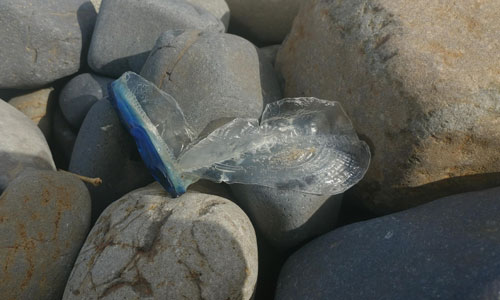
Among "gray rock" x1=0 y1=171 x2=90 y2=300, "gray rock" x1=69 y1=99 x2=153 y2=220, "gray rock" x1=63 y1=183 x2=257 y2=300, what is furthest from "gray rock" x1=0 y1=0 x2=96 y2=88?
"gray rock" x1=63 y1=183 x2=257 y2=300

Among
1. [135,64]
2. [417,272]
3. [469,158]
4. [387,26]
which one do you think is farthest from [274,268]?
[135,64]

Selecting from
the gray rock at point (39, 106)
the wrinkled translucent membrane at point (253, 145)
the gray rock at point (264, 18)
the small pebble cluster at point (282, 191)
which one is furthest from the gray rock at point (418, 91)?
the gray rock at point (39, 106)

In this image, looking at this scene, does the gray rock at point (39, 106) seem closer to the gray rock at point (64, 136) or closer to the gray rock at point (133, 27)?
the gray rock at point (64, 136)

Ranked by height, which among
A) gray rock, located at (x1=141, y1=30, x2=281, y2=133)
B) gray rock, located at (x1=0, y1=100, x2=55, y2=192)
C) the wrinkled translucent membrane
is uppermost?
gray rock, located at (x1=141, y1=30, x2=281, y2=133)

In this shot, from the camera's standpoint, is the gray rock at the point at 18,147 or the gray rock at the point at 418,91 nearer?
the gray rock at the point at 418,91

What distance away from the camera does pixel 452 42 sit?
211 cm

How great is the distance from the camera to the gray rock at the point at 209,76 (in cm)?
243

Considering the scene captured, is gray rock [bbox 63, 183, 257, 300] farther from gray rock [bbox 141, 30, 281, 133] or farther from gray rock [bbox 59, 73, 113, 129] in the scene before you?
gray rock [bbox 59, 73, 113, 129]

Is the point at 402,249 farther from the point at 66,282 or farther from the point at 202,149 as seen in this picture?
the point at 66,282

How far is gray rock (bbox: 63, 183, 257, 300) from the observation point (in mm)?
1812

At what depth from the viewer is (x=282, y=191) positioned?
7.06ft

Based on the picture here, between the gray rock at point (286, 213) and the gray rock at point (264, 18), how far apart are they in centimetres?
173

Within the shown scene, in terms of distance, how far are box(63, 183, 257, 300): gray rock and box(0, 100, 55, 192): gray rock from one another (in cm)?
73

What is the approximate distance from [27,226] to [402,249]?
1.51 meters
